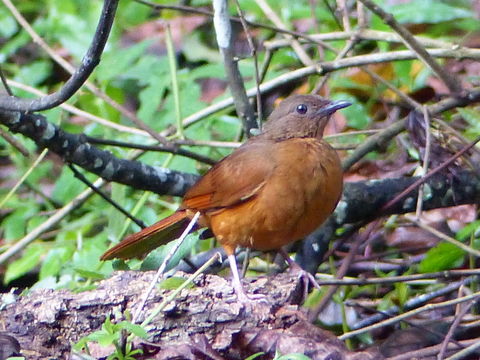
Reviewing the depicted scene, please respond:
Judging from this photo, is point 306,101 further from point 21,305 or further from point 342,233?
point 21,305

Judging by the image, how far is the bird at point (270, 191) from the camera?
4.39m

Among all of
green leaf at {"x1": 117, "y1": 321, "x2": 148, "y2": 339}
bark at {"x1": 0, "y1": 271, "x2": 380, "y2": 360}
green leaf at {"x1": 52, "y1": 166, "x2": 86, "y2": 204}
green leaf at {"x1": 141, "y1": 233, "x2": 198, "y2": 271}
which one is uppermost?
green leaf at {"x1": 117, "y1": 321, "x2": 148, "y2": 339}

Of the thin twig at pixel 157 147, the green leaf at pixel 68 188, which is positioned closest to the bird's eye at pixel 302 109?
the thin twig at pixel 157 147

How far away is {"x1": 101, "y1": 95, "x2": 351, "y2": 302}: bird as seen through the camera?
4.39 meters

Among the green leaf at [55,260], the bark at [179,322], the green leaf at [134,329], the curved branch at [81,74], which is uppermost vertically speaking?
the curved branch at [81,74]

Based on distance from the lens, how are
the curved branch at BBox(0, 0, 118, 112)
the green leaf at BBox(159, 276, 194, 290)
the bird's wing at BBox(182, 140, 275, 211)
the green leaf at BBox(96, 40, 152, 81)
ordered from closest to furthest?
the curved branch at BBox(0, 0, 118, 112) → the green leaf at BBox(159, 276, 194, 290) → the bird's wing at BBox(182, 140, 275, 211) → the green leaf at BBox(96, 40, 152, 81)

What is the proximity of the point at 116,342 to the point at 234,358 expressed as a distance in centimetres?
47

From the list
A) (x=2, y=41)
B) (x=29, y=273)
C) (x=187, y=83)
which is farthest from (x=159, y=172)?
(x=2, y=41)

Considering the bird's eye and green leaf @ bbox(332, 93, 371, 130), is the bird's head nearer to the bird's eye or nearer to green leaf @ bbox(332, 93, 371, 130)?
the bird's eye

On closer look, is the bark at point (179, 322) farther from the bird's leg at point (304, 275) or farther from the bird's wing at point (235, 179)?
the bird's wing at point (235, 179)

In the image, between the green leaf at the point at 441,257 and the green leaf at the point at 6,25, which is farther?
the green leaf at the point at 6,25

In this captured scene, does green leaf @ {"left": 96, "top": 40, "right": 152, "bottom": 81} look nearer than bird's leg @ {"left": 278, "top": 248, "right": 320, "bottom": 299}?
No

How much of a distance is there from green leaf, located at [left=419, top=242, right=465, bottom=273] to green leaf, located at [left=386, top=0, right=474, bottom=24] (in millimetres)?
1515

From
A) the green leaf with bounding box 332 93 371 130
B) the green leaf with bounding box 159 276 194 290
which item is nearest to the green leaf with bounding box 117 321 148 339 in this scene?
the green leaf with bounding box 159 276 194 290
